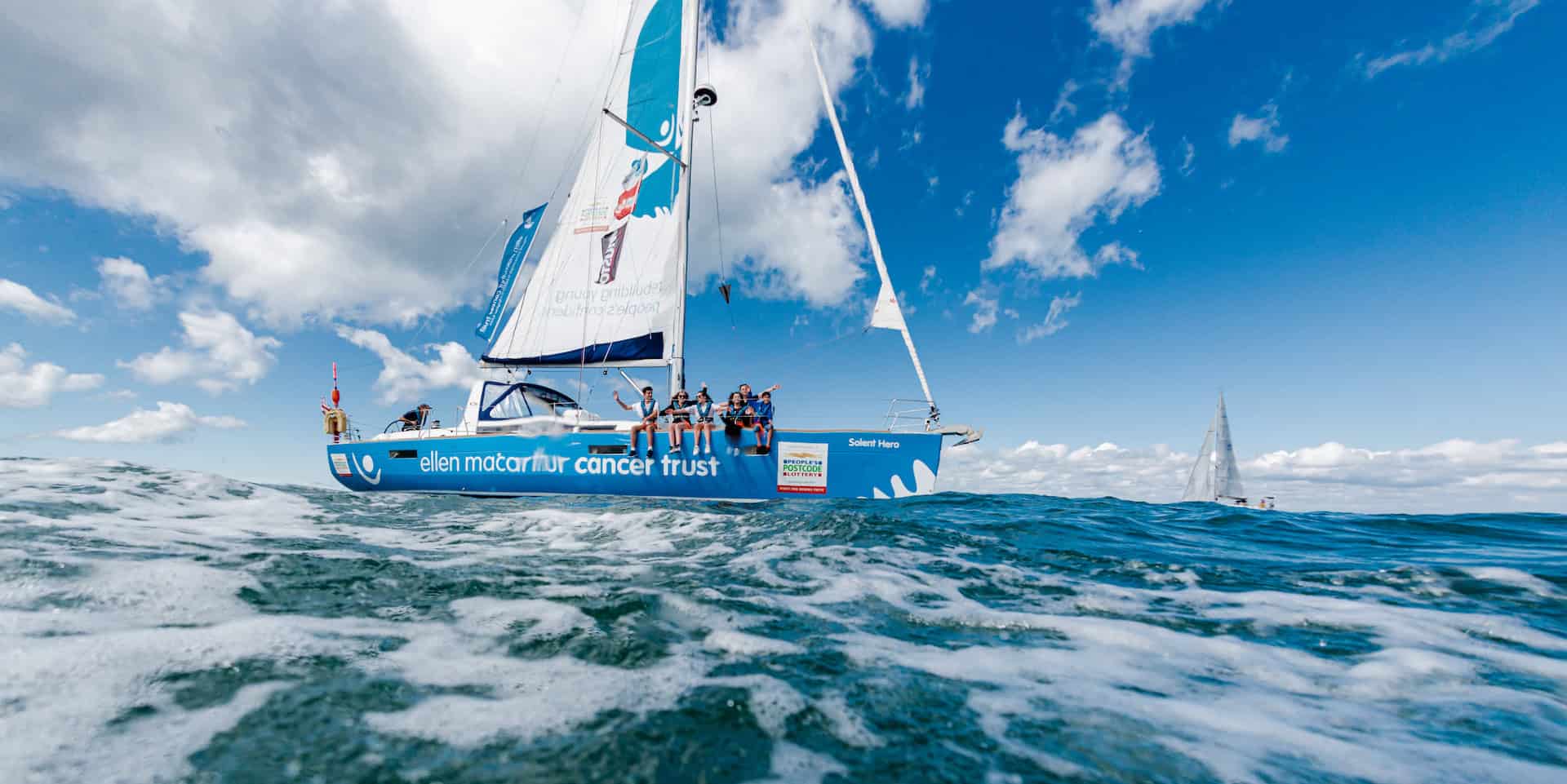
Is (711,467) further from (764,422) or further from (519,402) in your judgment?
(519,402)

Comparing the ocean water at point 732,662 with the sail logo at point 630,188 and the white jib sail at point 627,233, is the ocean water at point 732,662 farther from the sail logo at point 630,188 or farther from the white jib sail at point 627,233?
the sail logo at point 630,188

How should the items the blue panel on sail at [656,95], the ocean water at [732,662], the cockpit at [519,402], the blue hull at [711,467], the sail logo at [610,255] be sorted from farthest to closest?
1. the blue panel on sail at [656,95]
2. the sail logo at [610,255]
3. the cockpit at [519,402]
4. the blue hull at [711,467]
5. the ocean water at [732,662]

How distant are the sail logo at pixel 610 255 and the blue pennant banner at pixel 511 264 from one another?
2890 mm

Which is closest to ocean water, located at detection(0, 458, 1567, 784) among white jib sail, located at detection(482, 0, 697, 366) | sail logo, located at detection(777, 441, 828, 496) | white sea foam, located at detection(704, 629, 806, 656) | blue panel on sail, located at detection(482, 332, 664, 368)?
white sea foam, located at detection(704, 629, 806, 656)

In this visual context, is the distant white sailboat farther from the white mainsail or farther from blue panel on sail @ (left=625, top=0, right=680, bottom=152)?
blue panel on sail @ (left=625, top=0, right=680, bottom=152)

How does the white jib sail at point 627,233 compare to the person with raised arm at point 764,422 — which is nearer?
the person with raised arm at point 764,422

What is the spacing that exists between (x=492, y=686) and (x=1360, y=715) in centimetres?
327

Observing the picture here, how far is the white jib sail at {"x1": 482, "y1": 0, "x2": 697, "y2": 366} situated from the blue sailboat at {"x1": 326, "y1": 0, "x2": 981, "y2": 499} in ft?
0.11

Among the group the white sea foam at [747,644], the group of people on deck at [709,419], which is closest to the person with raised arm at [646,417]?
the group of people on deck at [709,419]

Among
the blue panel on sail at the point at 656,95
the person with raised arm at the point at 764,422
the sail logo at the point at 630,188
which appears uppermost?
the blue panel on sail at the point at 656,95

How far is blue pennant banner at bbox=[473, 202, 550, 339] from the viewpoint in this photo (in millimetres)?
14508

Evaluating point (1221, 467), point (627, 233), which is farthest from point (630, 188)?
point (1221, 467)

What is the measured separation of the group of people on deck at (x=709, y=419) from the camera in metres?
10.2

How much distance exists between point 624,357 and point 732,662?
1166 centimetres
